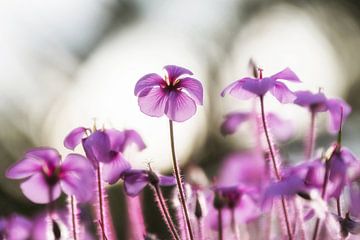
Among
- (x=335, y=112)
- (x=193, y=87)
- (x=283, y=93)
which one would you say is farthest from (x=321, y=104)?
(x=193, y=87)

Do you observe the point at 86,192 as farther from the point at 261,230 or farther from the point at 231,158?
the point at 231,158

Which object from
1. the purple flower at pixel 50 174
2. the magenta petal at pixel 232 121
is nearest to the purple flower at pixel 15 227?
the purple flower at pixel 50 174

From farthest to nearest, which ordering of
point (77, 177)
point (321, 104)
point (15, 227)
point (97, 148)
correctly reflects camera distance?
point (15, 227) → point (321, 104) → point (77, 177) → point (97, 148)

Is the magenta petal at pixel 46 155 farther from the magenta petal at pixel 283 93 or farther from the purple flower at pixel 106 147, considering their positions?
the magenta petal at pixel 283 93

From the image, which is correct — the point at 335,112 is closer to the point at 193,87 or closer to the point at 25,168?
the point at 193,87

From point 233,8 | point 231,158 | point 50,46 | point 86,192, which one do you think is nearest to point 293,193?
point 86,192

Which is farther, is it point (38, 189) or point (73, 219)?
point (38, 189)
